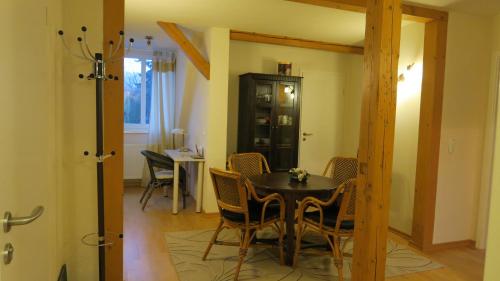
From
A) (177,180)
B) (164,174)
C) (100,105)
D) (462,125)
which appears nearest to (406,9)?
(462,125)

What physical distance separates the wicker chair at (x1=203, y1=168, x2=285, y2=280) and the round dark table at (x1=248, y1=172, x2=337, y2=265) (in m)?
0.07

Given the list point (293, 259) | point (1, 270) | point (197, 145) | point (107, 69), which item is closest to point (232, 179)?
point (293, 259)

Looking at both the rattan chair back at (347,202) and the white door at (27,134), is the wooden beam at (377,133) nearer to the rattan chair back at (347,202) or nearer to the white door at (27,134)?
the rattan chair back at (347,202)

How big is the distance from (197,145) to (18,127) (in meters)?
3.87

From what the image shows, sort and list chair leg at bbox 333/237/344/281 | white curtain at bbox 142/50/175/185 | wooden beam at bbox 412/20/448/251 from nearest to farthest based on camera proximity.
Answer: chair leg at bbox 333/237/344/281
wooden beam at bbox 412/20/448/251
white curtain at bbox 142/50/175/185

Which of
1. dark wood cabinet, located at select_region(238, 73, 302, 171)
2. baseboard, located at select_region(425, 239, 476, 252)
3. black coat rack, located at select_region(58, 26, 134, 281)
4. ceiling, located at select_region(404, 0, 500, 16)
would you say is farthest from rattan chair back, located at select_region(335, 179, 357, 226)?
dark wood cabinet, located at select_region(238, 73, 302, 171)

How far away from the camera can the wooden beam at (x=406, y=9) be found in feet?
10.3

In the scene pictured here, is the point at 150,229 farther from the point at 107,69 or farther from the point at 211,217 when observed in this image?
the point at 107,69

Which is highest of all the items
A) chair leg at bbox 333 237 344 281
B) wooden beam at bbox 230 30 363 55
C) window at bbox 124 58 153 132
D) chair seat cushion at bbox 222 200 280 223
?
wooden beam at bbox 230 30 363 55

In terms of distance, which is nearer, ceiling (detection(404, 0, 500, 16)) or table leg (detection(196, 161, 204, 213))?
ceiling (detection(404, 0, 500, 16))

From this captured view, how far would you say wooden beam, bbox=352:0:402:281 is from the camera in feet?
6.44

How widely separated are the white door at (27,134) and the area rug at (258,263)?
138cm

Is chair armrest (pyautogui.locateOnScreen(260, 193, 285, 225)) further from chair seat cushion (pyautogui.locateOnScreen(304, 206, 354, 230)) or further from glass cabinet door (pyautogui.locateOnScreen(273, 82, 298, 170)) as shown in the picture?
glass cabinet door (pyautogui.locateOnScreen(273, 82, 298, 170))

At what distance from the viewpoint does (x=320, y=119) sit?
5.52 m
